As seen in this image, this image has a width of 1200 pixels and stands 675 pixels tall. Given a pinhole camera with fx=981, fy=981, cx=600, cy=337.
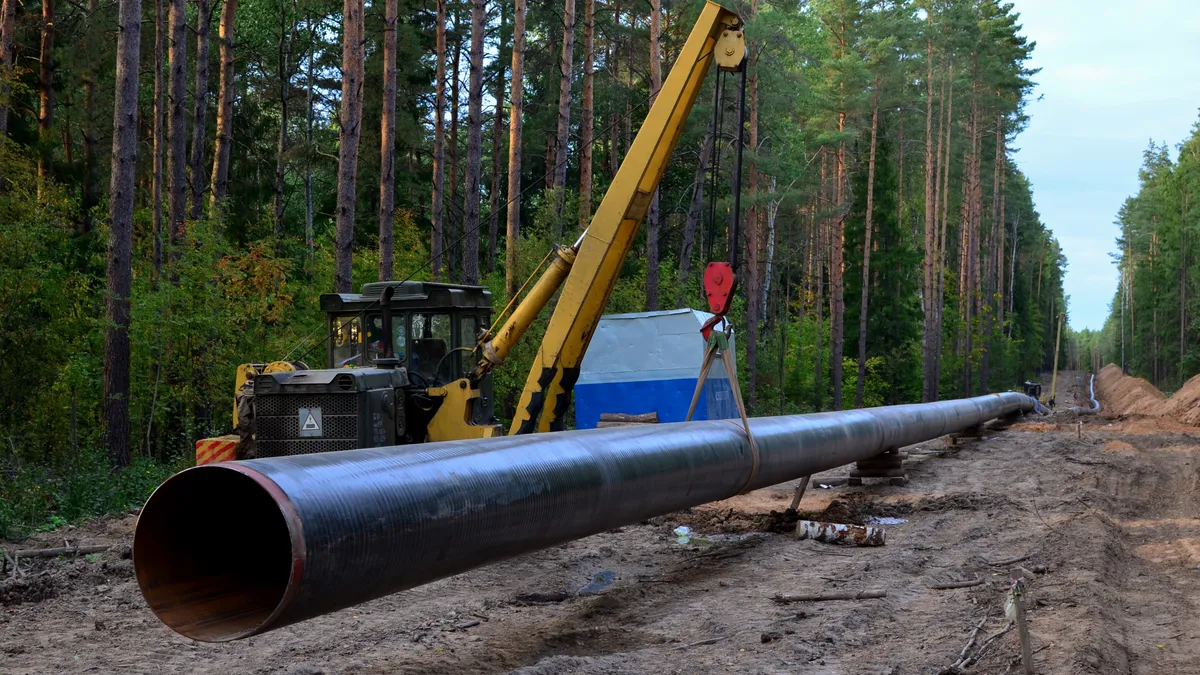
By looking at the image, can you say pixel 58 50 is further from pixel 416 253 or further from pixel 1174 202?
pixel 1174 202

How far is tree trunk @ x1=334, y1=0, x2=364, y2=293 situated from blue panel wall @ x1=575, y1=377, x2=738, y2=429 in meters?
4.31

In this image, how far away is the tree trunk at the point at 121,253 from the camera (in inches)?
468

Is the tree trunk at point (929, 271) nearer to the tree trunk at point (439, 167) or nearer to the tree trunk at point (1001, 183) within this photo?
the tree trunk at point (1001, 183)

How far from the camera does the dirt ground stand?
5453mm

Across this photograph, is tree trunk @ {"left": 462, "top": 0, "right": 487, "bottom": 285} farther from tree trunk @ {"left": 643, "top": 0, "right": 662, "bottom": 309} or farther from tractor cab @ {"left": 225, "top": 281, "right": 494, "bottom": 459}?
tractor cab @ {"left": 225, "top": 281, "right": 494, "bottom": 459}

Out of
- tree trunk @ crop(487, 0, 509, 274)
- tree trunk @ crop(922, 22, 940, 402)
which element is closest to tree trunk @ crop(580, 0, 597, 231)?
tree trunk @ crop(487, 0, 509, 274)

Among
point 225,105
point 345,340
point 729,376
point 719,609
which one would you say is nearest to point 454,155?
point 225,105

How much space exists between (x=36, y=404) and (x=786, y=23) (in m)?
20.6

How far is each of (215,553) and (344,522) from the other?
733 millimetres

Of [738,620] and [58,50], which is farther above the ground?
[58,50]

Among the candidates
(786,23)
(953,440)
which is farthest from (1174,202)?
(953,440)

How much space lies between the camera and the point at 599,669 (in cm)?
509

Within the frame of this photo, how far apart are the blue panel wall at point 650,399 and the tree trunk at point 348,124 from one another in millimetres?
4311

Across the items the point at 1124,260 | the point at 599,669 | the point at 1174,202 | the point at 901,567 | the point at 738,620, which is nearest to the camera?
the point at 599,669
